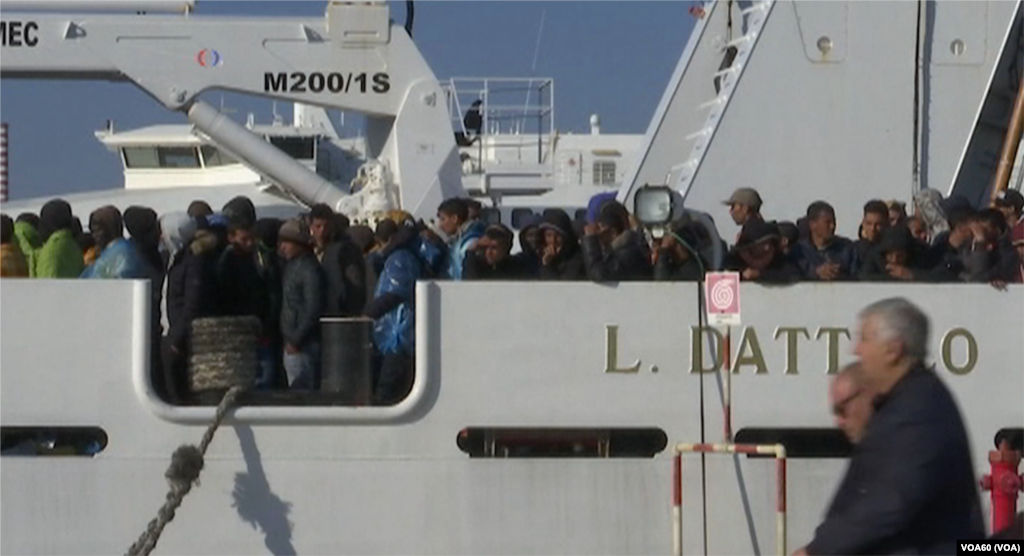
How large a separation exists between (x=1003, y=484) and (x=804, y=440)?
3.35 feet

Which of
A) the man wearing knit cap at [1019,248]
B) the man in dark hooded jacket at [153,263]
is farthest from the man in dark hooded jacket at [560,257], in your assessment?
the man wearing knit cap at [1019,248]

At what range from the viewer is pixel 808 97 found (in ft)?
37.9

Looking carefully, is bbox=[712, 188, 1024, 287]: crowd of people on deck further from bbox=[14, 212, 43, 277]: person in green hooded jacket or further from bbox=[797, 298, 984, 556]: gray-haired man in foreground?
bbox=[797, 298, 984, 556]: gray-haired man in foreground

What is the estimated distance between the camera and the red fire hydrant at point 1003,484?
27.9 feet

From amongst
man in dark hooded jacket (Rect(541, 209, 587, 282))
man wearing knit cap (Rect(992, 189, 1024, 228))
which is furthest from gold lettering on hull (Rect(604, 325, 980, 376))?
man wearing knit cap (Rect(992, 189, 1024, 228))

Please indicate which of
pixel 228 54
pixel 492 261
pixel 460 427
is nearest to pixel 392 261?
pixel 492 261

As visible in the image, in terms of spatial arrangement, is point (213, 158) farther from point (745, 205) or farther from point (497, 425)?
point (497, 425)

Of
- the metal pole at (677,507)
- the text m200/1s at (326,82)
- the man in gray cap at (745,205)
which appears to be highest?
the text m200/1s at (326,82)

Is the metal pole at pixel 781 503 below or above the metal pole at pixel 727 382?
below

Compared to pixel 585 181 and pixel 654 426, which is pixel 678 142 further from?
pixel 585 181

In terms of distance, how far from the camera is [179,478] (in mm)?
8602

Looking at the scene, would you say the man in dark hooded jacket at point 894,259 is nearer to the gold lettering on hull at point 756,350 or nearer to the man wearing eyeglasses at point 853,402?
the gold lettering on hull at point 756,350

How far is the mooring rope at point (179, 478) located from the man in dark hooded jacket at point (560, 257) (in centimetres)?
169

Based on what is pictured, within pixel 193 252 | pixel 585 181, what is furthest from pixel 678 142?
pixel 585 181
